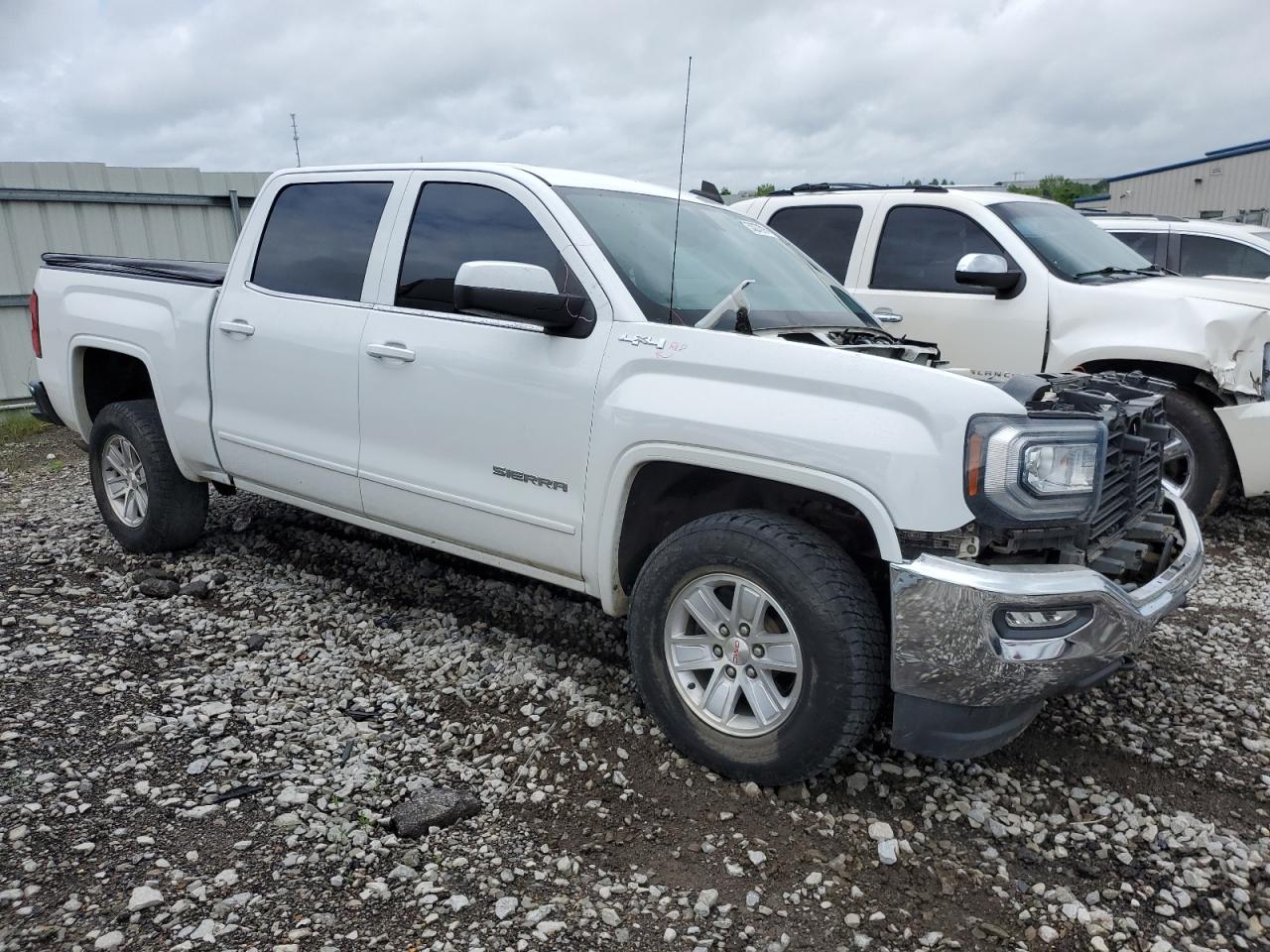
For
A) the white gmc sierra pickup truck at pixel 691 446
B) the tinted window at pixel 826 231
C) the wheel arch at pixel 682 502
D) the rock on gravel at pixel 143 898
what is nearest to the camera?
the rock on gravel at pixel 143 898

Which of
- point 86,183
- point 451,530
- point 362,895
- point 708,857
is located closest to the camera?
point 362,895

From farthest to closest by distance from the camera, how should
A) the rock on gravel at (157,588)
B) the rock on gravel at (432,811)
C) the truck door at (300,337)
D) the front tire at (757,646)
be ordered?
1. the rock on gravel at (157,588)
2. the truck door at (300,337)
3. the rock on gravel at (432,811)
4. the front tire at (757,646)

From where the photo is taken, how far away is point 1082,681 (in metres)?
2.95

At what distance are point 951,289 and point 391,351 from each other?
3892 mm

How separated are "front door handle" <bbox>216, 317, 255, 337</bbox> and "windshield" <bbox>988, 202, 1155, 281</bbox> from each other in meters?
4.57

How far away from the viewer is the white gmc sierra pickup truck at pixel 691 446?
110 inches

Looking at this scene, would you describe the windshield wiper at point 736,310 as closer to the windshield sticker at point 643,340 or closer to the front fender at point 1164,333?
the windshield sticker at point 643,340

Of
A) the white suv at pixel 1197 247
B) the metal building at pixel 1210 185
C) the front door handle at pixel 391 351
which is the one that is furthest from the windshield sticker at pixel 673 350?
the metal building at pixel 1210 185

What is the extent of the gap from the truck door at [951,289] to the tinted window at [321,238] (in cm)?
318

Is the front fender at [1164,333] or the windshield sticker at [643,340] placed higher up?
the windshield sticker at [643,340]

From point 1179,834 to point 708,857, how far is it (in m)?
1.48

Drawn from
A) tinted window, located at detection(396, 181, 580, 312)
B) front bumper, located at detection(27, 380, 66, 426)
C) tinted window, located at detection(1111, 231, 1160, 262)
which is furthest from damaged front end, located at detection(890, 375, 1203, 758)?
tinted window, located at detection(1111, 231, 1160, 262)

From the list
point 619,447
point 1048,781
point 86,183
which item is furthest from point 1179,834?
point 86,183

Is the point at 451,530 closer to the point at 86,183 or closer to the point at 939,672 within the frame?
the point at 939,672
